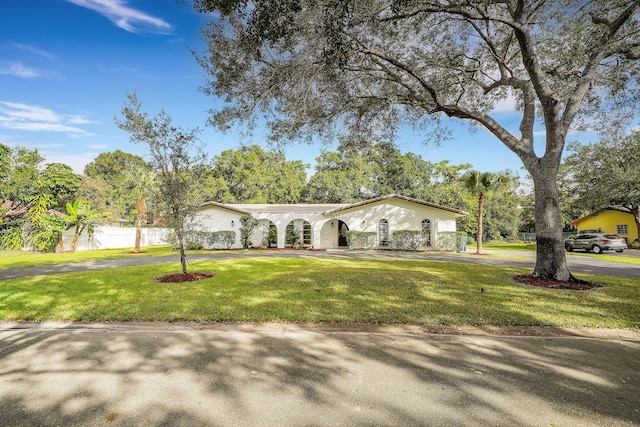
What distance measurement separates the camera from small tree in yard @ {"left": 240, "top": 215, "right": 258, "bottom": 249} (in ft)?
79.8

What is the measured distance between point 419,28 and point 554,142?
225 inches

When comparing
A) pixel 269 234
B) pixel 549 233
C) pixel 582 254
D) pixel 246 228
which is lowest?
pixel 582 254

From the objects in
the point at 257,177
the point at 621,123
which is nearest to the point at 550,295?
the point at 621,123

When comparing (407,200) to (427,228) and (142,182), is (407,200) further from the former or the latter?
(142,182)

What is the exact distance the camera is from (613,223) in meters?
32.2

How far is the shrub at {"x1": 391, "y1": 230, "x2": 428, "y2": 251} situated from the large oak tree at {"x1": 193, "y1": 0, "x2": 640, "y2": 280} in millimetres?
12366

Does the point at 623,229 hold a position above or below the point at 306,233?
above

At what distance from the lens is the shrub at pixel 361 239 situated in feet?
76.6

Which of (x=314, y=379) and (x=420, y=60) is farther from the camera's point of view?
(x=420, y=60)

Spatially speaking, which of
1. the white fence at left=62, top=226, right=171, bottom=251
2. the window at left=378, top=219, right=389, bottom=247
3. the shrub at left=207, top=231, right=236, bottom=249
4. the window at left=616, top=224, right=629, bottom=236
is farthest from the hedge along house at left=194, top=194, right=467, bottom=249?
the window at left=616, top=224, right=629, bottom=236

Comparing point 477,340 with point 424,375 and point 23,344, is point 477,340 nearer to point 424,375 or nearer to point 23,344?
point 424,375

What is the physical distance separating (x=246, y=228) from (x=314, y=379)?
2172cm

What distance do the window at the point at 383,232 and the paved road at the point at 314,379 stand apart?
19.0 metres

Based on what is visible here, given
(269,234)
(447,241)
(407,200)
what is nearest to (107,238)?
(269,234)
